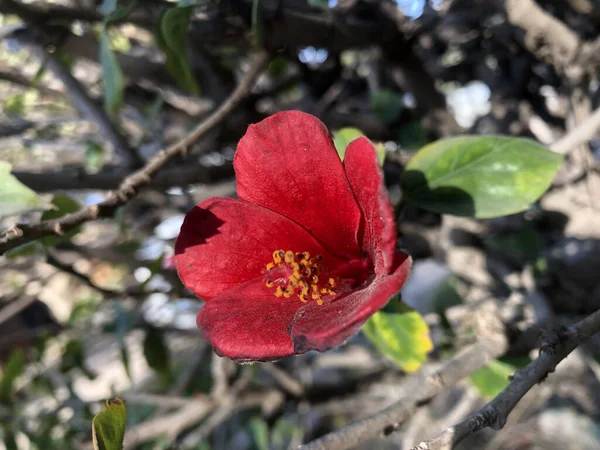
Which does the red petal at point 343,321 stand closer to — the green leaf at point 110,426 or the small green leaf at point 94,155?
the green leaf at point 110,426

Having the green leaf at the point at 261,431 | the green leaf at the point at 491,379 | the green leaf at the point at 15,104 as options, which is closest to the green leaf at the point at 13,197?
the green leaf at the point at 491,379

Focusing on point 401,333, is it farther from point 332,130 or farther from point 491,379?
point 332,130

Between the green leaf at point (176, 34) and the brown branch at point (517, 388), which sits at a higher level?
the green leaf at point (176, 34)

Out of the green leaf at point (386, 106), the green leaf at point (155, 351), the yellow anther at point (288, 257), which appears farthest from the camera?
the green leaf at point (155, 351)

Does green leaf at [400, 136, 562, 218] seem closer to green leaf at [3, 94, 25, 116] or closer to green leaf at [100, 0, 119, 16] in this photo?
green leaf at [100, 0, 119, 16]

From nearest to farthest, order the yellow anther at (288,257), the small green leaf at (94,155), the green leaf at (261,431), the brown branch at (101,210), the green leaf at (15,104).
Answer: the brown branch at (101,210) < the yellow anther at (288,257) < the small green leaf at (94,155) < the green leaf at (261,431) < the green leaf at (15,104)

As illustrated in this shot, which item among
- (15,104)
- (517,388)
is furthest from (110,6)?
(15,104)

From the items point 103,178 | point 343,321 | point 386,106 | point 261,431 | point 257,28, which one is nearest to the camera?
point 343,321
